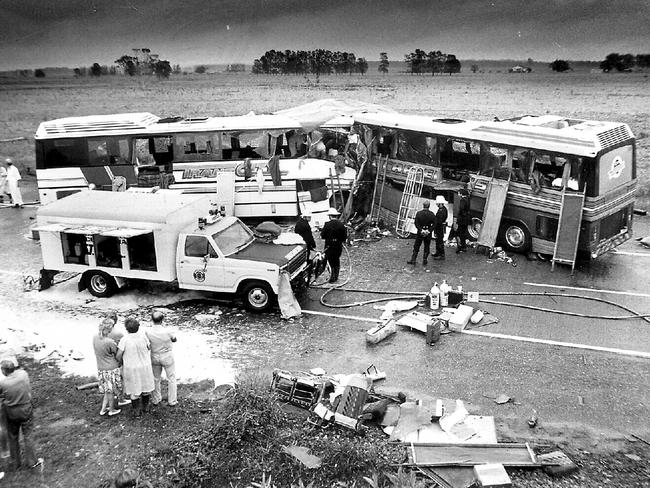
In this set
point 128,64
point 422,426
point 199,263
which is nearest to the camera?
point 422,426

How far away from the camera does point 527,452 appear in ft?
27.1

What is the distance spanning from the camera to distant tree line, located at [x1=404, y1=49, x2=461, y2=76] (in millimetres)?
85000

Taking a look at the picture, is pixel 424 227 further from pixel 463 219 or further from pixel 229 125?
pixel 229 125

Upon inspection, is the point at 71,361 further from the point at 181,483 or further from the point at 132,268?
the point at 181,483

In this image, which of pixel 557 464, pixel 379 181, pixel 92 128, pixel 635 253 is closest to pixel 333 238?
pixel 379 181

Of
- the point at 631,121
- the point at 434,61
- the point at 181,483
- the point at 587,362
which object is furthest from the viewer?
the point at 434,61

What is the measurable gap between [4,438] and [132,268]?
18.0 feet

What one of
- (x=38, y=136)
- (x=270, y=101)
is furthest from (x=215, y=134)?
(x=270, y=101)

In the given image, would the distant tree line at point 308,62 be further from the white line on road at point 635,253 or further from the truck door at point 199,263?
the truck door at point 199,263

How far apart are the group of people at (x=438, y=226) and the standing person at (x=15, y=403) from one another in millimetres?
10018

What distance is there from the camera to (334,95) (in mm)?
61531

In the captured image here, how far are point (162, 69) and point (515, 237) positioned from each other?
75916 millimetres

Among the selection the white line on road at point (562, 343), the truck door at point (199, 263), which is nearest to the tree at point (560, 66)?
the white line on road at point (562, 343)

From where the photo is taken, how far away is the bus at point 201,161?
749 inches
